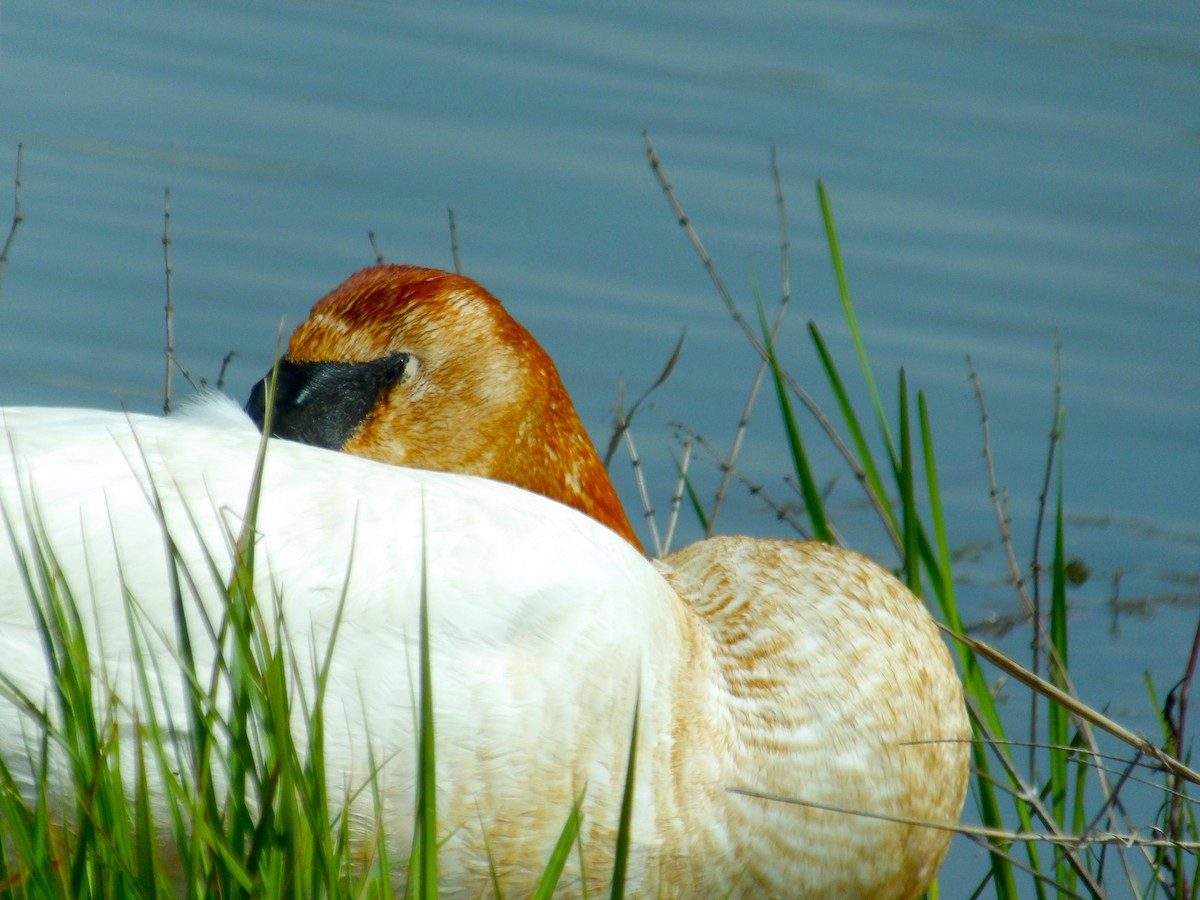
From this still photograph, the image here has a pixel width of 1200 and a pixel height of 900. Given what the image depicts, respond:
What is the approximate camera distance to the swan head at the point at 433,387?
10.9 feet

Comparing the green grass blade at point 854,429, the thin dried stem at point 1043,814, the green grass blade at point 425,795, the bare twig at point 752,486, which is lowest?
the thin dried stem at point 1043,814

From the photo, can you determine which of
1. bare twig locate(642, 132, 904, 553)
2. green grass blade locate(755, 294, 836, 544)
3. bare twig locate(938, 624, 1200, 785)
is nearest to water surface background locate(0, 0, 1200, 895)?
bare twig locate(642, 132, 904, 553)

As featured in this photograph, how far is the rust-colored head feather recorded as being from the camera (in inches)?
131

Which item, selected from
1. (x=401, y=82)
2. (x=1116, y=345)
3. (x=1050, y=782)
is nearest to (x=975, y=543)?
(x=1116, y=345)

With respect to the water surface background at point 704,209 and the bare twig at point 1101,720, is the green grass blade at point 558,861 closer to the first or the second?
the bare twig at point 1101,720

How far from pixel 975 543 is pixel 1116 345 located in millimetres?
1175

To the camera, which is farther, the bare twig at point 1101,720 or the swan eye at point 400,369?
the swan eye at point 400,369

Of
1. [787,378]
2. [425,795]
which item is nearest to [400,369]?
[787,378]

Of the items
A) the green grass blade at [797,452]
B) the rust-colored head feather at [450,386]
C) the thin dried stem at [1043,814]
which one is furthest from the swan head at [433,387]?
the thin dried stem at [1043,814]

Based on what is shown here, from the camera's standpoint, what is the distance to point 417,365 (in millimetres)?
3361

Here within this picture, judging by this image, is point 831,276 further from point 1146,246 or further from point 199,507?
point 199,507

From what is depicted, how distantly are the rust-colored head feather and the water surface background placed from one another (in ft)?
6.32

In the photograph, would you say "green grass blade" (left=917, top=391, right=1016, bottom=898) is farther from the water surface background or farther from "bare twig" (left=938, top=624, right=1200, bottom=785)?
the water surface background

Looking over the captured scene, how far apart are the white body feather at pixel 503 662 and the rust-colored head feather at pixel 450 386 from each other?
48 cm
